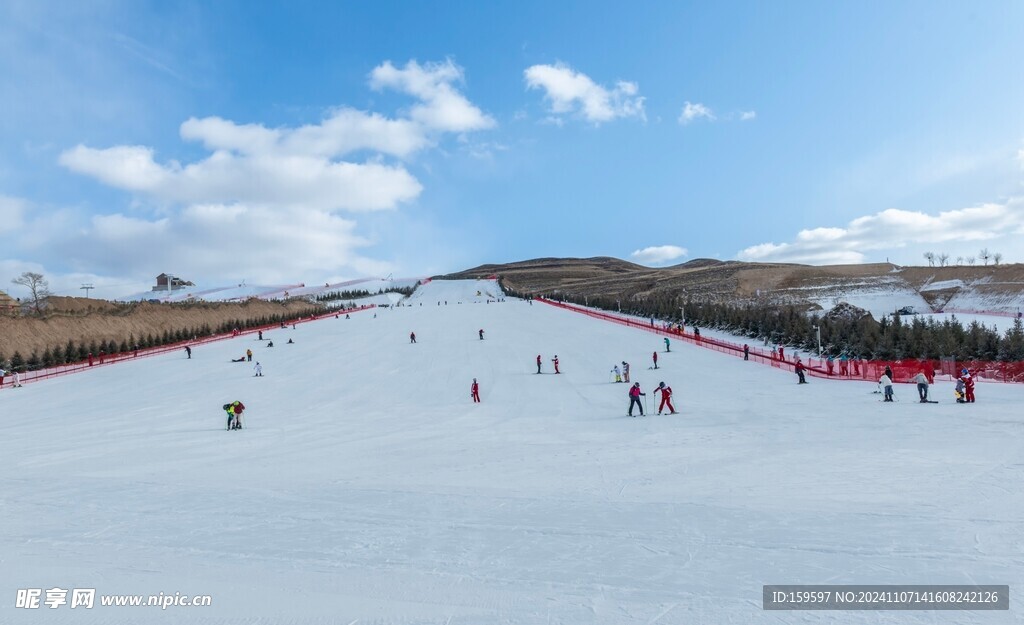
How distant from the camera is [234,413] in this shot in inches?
687

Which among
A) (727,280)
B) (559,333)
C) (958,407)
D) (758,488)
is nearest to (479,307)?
(559,333)

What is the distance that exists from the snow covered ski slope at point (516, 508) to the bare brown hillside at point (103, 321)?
35.9 m

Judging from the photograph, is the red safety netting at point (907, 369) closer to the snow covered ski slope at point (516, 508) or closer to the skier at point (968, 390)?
the skier at point (968, 390)

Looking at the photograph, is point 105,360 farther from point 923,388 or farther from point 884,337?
point 884,337

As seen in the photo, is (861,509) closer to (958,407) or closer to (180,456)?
(958,407)

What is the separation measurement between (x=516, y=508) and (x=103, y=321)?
208 feet

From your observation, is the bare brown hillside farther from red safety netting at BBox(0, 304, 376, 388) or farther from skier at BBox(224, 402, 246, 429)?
skier at BBox(224, 402, 246, 429)

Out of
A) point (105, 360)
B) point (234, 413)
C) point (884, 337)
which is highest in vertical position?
point (105, 360)

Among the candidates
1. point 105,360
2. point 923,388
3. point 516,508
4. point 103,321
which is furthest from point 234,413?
point 103,321

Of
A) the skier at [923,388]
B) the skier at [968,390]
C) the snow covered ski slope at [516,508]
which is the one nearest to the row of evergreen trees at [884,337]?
the snow covered ski slope at [516,508]

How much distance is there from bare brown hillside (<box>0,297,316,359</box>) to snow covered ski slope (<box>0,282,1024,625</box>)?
35.9m

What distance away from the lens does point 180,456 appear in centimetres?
1351

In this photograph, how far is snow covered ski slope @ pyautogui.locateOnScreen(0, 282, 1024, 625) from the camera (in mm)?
5809

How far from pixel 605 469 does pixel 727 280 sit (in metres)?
97.9
